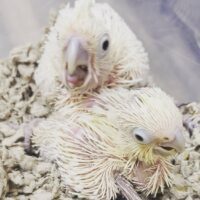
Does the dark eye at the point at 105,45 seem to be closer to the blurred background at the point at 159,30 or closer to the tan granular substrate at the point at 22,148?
the tan granular substrate at the point at 22,148

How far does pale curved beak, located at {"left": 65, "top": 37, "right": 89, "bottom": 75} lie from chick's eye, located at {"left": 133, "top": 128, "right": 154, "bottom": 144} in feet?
0.52

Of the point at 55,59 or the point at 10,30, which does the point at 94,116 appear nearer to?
the point at 55,59

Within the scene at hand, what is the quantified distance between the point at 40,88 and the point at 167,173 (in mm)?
342

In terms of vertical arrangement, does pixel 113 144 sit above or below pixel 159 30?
below

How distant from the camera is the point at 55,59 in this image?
112cm

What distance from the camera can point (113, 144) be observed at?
1093 mm

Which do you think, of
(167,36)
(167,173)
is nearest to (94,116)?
(167,173)

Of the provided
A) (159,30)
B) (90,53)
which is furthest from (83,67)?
(159,30)

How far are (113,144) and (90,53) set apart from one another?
7.4 inches

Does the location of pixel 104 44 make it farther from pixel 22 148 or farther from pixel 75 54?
pixel 22 148

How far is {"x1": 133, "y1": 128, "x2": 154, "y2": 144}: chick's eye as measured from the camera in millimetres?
1026

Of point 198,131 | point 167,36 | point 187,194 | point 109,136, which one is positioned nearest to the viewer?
point 109,136

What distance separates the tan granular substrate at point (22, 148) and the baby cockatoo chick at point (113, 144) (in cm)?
4

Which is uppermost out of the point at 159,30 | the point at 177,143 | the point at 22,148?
the point at 159,30
